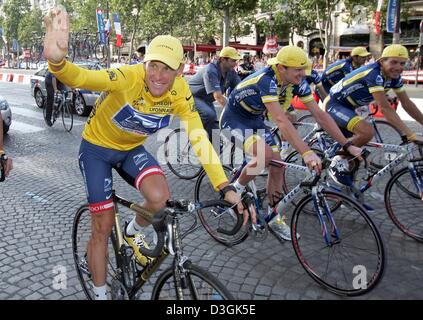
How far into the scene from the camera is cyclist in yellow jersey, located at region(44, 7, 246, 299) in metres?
2.60

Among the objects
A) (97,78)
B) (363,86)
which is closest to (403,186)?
(363,86)

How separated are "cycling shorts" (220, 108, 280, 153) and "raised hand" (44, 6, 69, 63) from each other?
7.90 feet

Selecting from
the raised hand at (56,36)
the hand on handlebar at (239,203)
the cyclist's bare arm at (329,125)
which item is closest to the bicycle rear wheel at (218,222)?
the cyclist's bare arm at (329,125)

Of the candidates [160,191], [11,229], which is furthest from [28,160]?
[160,191]

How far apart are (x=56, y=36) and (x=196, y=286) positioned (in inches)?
60.5

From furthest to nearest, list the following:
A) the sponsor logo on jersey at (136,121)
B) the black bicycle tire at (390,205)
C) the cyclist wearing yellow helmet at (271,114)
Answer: the black bicycle tire at (390,205) < the cyclist wearing yellow helmet at (271,114) < the sponsor logo on jersey at (136,121)

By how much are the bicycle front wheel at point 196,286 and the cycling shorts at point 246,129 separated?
2.28 meters

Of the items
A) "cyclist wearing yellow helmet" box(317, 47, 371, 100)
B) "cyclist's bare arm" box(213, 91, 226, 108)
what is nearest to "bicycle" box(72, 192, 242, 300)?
"cyclist's bare arm" box(213, 91, 226, 108)

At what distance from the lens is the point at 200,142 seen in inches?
110

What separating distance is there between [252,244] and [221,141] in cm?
255

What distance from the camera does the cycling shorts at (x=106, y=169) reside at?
2.85 m

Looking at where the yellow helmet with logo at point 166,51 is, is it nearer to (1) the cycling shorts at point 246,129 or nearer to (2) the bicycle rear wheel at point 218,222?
(2) the bicycle rear wheel at point 218,222

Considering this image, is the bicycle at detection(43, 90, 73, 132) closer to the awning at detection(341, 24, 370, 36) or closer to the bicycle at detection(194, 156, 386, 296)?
the bicycle at detection(194, 156, 386, 296)
